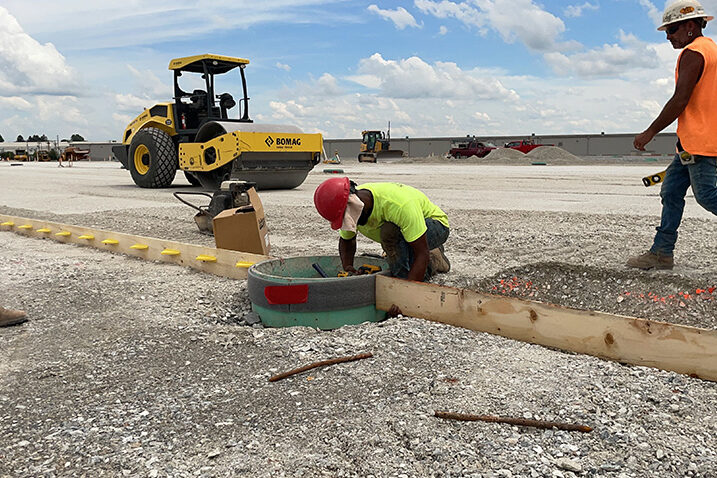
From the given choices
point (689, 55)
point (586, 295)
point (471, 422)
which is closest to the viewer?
point (471, 422)

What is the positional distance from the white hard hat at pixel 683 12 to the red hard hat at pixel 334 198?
2.50 meters

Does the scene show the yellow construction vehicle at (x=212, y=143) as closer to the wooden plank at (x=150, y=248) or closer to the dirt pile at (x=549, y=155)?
the wooden plank at (x=150, y=248)

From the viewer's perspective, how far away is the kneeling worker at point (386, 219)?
3.72m

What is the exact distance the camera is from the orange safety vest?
4020 millimetres

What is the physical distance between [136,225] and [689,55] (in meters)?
6.74

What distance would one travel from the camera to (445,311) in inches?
136

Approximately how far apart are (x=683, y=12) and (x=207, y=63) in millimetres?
10186

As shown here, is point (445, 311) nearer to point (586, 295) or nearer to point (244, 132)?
point (586, 295)

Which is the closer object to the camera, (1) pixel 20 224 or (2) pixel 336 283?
(2) pixel 336 283

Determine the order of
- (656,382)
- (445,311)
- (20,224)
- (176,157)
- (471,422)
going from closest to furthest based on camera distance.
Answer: (471,422) < (656,382) < (445,311) < (20,224) < (176,157)

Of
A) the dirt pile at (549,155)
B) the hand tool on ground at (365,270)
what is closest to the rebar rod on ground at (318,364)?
the hand tool on ground at (365,270)

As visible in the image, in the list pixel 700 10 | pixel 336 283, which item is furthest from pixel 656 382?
pixel 700 10

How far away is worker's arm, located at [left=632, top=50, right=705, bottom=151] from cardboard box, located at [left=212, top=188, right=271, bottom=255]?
10.3 feet

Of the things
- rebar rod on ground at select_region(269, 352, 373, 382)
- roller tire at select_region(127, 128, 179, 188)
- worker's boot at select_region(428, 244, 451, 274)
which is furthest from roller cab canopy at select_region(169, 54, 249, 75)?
rebar rod on ground at select_region(269, 352, 373, 382)
